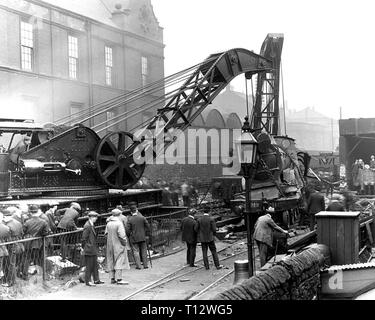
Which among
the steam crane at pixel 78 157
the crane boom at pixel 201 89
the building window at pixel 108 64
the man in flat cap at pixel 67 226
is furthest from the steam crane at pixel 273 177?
the building window at pixel 108 64

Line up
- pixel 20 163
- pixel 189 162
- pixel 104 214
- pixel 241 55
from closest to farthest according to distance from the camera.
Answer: pixel 20 163 < pixel 104 214 < pixel 241 55 < pixel 189 162

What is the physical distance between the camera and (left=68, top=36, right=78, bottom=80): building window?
28922 millimetres

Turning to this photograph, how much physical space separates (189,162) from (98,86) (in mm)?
6732

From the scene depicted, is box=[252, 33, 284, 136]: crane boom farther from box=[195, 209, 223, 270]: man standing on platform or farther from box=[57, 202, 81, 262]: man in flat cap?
box=[57, 202, 81, 262]: man in flat cap

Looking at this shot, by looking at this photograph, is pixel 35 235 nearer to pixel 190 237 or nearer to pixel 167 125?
pixel 190 237

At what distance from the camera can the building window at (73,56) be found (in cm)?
2892

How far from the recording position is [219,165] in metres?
31.8

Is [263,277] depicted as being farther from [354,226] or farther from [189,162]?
[189,162]

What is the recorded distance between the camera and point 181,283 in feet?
36.8

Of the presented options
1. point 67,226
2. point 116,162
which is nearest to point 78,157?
point 116,162

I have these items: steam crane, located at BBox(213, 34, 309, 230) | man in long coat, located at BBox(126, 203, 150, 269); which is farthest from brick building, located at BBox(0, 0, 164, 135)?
man in long coat, located at BBox(126, 203, 150, 269)

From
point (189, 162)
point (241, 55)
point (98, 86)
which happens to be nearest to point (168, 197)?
point (241, 55)
